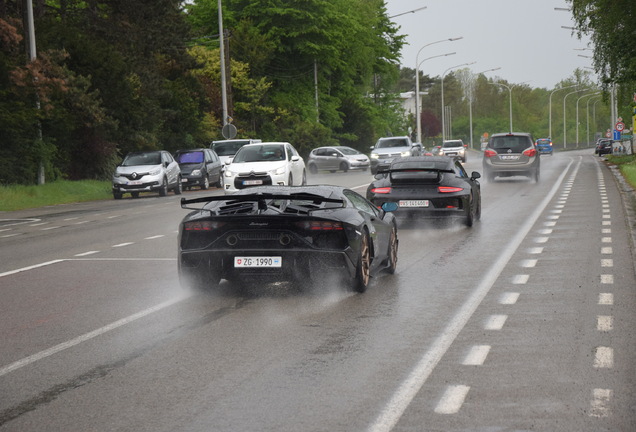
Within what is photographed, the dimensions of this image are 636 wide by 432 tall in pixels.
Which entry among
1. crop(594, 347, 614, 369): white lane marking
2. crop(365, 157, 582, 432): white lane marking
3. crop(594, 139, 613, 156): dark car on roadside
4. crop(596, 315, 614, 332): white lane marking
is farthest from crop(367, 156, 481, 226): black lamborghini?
crop(594, 139, 613, 156): dark car on roadside

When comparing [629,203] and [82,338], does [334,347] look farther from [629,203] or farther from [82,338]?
[629,203]

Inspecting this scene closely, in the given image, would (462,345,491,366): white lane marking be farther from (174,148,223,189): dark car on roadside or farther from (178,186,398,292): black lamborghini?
(174,148,223,189): dark car on roadside

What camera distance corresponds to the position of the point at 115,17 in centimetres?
5241

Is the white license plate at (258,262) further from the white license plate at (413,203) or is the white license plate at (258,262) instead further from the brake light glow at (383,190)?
the brake light glow at (383,190)

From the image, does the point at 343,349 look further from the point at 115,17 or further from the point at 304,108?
the point at 304,108

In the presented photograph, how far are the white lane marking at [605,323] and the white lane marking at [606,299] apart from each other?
84 centimetres

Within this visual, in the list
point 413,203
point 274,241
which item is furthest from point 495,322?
point 413,203

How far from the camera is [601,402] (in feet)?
21.8

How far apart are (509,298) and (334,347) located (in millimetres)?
3136

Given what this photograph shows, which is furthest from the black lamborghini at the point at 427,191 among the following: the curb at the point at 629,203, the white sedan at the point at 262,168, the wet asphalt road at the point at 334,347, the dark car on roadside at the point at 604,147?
the dark car on roadside at the point at 604,147

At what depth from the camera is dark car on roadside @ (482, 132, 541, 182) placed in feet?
131

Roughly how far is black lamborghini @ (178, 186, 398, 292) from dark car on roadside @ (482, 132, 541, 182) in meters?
28.8

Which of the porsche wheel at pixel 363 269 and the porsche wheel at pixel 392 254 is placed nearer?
the porsche wheel at pixel 363 269

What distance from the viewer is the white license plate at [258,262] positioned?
11.2 m
